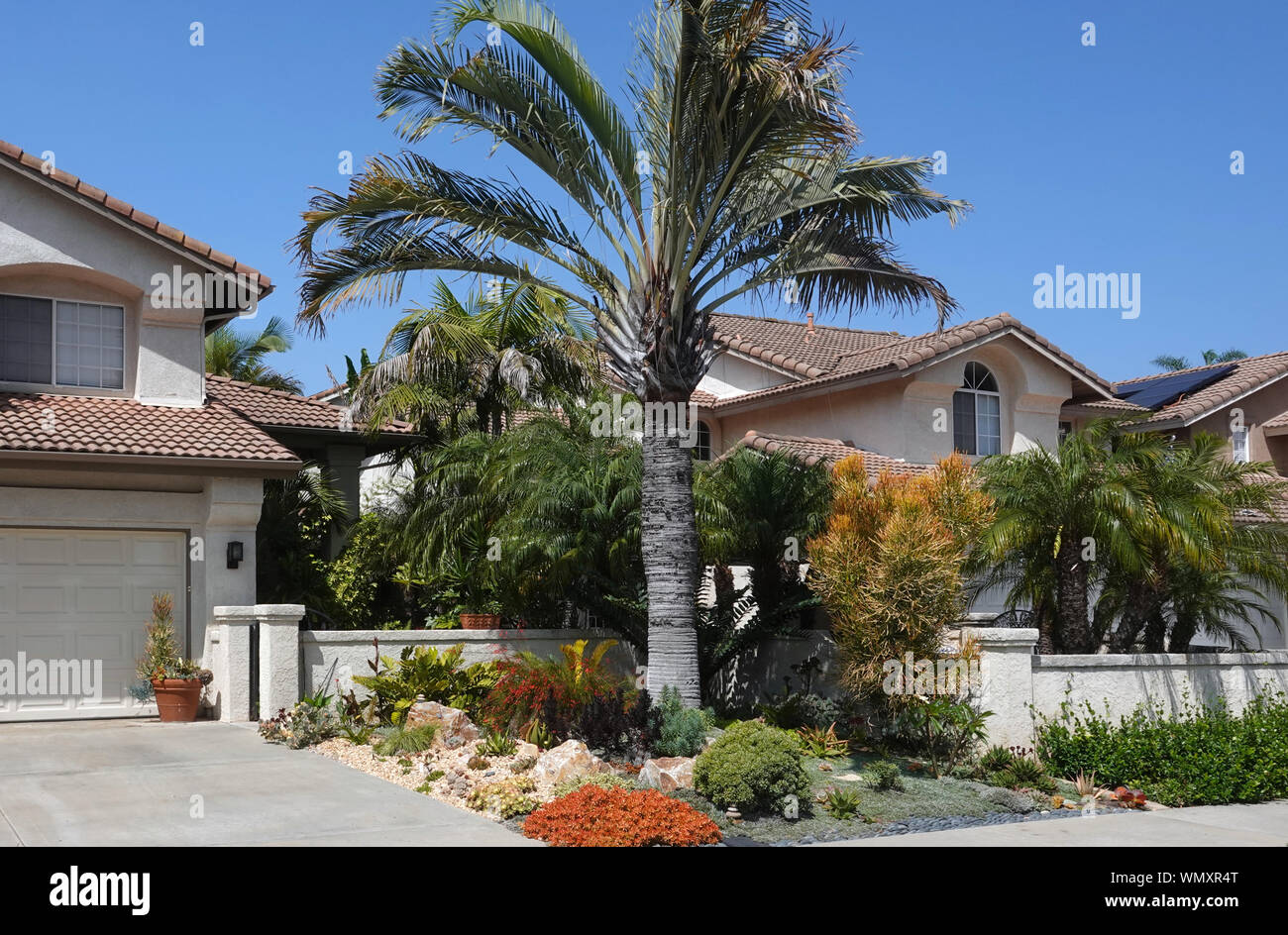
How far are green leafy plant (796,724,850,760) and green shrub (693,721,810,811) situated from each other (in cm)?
197

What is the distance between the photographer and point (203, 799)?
10.1m

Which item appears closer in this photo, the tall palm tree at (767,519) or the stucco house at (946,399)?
the tall palm tree at (767,519)

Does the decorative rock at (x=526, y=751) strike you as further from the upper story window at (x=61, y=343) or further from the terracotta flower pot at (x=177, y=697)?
the upper story window at (x=61, y=343)

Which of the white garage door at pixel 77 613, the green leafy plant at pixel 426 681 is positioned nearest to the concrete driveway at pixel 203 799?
the green leafy plant at pixel 426 681

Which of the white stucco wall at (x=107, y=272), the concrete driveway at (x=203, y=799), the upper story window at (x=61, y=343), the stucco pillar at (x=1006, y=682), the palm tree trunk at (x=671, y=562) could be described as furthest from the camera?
the upper story window at (x=61, y=343)

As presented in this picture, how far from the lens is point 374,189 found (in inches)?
517

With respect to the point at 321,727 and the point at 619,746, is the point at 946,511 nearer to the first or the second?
the point at 619,746

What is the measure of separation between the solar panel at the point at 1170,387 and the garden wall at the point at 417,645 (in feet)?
57.7

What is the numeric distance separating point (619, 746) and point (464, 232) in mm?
5793

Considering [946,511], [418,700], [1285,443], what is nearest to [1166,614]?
[946,511]

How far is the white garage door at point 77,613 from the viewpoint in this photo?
15594 millimetres

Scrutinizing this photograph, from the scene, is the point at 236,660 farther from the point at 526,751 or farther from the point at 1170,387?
the point at 1170,387

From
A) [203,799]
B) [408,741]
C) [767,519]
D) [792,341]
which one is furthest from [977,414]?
[203,799]

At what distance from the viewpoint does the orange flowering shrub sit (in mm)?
9062
